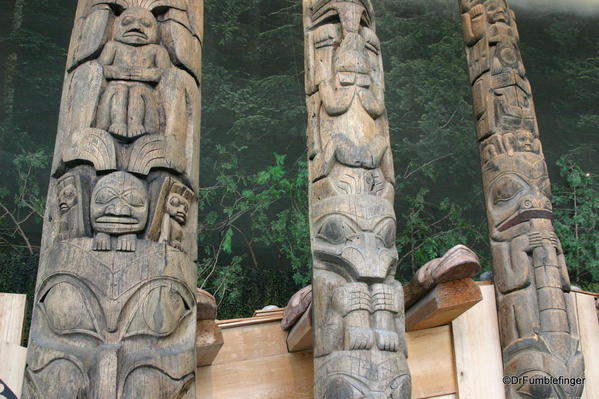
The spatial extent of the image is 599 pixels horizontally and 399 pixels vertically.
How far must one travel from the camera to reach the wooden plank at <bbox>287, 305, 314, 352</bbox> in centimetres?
495

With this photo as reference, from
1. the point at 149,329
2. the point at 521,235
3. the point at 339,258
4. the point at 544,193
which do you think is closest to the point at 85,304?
the point at 149,329

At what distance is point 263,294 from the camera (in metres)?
10.1

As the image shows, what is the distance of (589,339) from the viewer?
21.0 feet

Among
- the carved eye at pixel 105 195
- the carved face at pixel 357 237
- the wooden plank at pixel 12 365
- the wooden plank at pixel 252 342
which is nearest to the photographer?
the carved eye at pixel 105 195

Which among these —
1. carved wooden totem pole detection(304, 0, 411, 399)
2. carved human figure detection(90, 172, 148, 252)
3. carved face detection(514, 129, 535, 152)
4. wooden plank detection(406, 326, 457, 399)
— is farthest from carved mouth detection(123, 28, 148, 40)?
carved face detection(514, 129, 535, 152)

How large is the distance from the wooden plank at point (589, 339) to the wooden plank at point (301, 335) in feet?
8.77

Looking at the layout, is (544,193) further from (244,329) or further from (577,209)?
(577,209)

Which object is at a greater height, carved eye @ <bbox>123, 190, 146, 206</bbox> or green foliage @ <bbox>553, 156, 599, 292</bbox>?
green foliage @ <bbox>553, 156, 599, 292</bbox>

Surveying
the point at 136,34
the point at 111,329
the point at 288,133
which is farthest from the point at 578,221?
the point at 111,329

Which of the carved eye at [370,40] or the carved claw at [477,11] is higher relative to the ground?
the carved claw at [477,11]

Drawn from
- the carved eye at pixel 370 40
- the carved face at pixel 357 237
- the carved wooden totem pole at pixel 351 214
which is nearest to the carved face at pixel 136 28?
the carved wooden totem pole at pixel 351 214

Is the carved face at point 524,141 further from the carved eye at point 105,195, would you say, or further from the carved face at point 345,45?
the carved eye at point 105,195

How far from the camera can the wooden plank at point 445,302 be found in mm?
5168

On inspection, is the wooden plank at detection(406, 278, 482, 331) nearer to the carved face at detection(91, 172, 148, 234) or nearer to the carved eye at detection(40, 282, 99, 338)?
the carved face at detection(91, 172, 148, 234)
